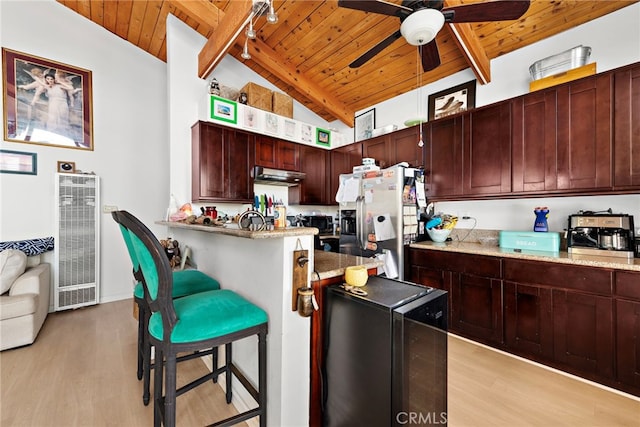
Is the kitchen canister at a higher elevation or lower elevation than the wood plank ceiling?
lower

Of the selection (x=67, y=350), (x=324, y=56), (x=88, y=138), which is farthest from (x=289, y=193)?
(x=67, y=350)

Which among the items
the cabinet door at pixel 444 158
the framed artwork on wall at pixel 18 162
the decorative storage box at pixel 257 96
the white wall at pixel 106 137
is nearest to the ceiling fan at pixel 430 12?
the cabinet door at pixel 444 158

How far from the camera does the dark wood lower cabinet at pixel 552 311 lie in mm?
1653

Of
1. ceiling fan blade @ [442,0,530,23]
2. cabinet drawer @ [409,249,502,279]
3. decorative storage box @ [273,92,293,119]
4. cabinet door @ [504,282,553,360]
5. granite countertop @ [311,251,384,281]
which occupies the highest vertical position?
decorative storage box @ [273,92,293,119]

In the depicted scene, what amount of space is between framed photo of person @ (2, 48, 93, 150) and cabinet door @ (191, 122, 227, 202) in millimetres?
1554

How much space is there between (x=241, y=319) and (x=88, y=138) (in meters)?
3.75

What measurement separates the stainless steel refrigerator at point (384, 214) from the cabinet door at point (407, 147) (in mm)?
264

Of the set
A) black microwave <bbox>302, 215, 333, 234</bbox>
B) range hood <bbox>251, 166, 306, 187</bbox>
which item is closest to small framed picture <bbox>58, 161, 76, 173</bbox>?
range hood <bbox>251, 166, 306, 187</bbox>

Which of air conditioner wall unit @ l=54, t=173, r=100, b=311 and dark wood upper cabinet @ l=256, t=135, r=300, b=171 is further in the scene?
dark wood upper cabinet @ l=256, t=135, r=300, b=171

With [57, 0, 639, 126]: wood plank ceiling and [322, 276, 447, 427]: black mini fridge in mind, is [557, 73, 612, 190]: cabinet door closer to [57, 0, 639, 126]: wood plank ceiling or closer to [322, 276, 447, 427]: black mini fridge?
[57, 0, 639, 126]: wood plank ceiling

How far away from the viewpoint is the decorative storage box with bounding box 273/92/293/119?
12.0ft

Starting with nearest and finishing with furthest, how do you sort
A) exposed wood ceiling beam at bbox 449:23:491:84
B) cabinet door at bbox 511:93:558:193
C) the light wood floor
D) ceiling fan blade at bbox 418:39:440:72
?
the light wood floor, ceiling fan blade at bbox 418:39:440:72, cabinet door at bbox 511:93:558:193, exposed wood ceiling beam at bbox 449:23:491:84

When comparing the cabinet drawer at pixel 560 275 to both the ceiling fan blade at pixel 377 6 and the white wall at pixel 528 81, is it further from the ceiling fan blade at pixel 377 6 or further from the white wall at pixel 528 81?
the ceiling fan blade at pixel 377 6

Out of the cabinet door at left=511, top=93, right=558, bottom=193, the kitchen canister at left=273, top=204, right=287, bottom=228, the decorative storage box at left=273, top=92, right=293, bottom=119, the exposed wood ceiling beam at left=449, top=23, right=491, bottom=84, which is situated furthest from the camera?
the decorative storage box at left=273, top=92, right=293, bottom=119
